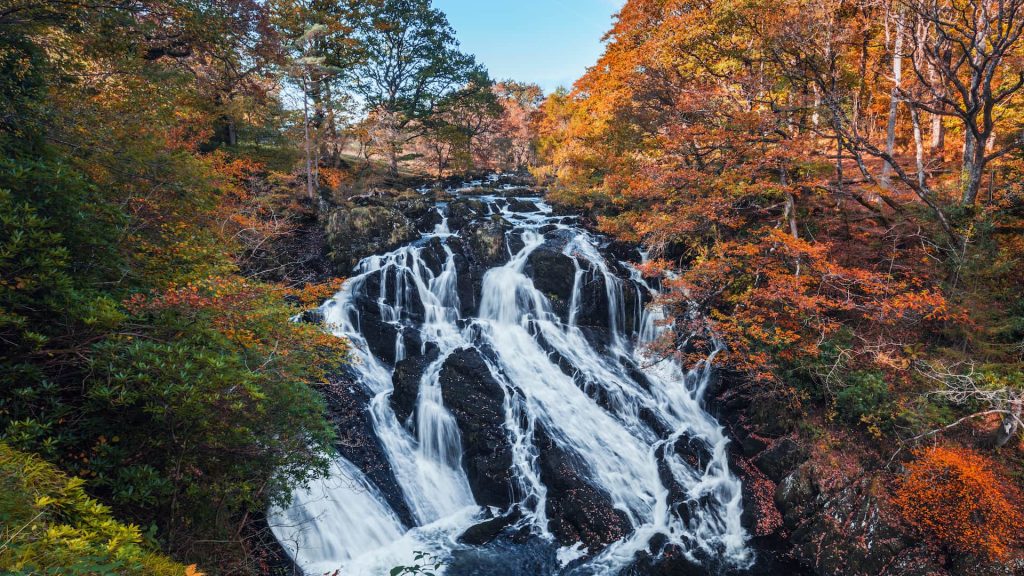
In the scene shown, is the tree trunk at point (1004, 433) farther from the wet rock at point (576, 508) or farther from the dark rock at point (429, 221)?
the dark rock at point (429, 221)

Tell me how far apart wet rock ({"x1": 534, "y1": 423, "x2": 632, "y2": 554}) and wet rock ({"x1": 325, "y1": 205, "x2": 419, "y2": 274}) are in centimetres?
998

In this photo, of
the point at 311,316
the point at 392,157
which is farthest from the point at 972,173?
the point at 392,157

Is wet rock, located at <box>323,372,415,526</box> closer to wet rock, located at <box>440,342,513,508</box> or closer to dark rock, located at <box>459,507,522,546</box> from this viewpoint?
dark rock, located at <box>459,507,522,546</box>

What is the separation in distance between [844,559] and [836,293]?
6.25 m

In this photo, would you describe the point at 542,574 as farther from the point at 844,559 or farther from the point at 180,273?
the point at 180,273

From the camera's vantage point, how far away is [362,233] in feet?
51.3

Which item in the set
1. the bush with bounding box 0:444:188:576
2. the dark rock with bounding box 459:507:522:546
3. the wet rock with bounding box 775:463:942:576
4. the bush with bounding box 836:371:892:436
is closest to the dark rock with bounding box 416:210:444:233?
the dark rock with bounding box 459:507:522:546

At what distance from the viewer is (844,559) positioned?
7.67 m

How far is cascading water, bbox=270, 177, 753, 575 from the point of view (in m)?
7.93

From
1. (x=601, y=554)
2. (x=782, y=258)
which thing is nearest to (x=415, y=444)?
(x=601, y=554)

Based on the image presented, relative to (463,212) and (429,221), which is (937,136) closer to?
(463,212)

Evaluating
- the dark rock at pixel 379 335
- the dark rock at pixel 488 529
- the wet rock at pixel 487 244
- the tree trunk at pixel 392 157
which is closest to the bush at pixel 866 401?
the dark rock at pixel 488 529

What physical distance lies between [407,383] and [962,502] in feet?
37.8

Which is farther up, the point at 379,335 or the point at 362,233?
the point at 362,233
